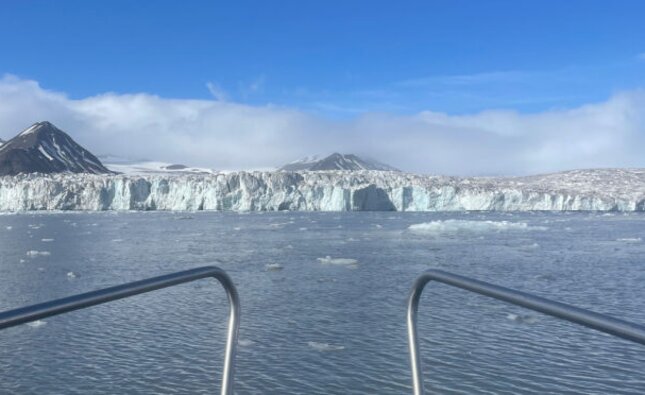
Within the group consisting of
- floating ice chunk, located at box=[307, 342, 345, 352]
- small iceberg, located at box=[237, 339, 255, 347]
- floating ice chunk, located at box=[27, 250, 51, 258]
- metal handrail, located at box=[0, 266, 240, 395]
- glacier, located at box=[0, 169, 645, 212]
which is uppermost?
glacier, located at box=[0, 169, 645, 212]

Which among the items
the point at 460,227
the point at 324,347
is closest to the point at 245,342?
the point at 324,347

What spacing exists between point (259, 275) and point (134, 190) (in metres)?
42.8

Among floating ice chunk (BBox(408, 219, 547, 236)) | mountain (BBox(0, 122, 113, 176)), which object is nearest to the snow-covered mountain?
mountain (BBox(0, 122, 113, 176))

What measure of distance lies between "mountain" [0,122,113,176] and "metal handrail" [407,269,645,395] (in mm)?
106826

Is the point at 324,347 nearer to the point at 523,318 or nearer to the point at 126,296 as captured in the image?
the point at 523,318

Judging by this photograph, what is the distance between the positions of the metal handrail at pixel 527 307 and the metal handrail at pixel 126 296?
25.7 inches

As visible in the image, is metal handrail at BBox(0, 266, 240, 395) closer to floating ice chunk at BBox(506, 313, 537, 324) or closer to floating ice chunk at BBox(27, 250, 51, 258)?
floating ice chunk at BBox(506, 313, 537, 324)

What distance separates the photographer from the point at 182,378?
779 centimetres

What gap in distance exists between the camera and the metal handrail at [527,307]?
1.33 m

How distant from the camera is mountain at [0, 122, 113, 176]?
10144cm

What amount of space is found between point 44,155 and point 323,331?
111972 millimetres

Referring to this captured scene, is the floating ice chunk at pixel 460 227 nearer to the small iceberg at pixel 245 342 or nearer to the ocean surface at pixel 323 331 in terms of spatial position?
the ocean surface at pixel 323 331

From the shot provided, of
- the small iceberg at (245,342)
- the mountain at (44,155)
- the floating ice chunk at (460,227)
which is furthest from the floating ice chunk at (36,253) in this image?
the mountain at (44,155)

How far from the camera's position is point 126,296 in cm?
174
